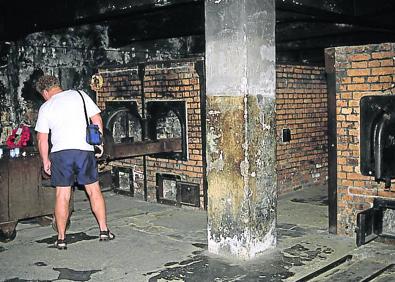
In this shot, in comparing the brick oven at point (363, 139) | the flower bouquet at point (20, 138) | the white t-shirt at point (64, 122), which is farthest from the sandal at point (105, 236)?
the brick oven at point (363, 139)

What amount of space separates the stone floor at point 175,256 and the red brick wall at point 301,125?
168 centimetres

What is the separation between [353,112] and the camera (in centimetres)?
550

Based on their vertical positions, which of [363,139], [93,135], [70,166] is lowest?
[70,166]

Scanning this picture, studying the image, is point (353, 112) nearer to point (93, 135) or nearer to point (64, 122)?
point (93, 135)

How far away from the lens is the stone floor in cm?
443

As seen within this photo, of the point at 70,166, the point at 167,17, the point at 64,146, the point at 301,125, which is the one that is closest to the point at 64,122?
the point at 64,146

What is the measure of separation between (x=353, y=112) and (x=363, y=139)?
1.10ft

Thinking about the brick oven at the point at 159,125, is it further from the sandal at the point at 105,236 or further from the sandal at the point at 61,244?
the sandal at the point at 61,244

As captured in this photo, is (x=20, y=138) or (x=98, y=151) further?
(x=20, y=138)

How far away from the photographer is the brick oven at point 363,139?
5.11 metres

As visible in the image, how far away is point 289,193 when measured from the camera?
833 cm

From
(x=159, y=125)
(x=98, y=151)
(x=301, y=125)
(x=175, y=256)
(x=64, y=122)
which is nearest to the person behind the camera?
(x=175, y=256)

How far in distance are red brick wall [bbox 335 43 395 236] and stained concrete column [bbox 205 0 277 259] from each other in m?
1.05

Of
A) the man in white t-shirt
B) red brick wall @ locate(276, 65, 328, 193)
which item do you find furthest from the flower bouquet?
red brick wall @ locate(276, 65, 328, 193)
